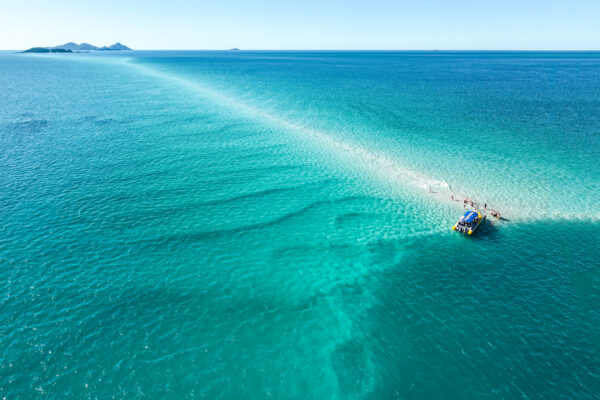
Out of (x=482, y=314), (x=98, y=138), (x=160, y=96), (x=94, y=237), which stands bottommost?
(x=482, y=314)

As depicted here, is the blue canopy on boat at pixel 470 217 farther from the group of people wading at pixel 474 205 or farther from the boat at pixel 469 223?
the group of people wading at pixel 474 205

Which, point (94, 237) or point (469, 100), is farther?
point (469, 100)

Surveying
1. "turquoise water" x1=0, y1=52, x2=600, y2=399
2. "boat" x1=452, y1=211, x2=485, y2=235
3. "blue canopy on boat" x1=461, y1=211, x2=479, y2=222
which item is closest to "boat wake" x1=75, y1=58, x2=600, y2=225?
"turquoise water" x1=0, y1=52, x2=600, y2=399

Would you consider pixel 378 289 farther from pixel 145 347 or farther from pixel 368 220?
pixel 145 347

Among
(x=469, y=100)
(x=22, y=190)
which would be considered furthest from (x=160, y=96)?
(x=469, y=100)

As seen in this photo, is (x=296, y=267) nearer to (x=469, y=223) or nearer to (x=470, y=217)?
(x=469, y=223)

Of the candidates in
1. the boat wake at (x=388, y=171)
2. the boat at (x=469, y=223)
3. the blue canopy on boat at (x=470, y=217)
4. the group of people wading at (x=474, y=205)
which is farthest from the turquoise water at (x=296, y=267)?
the blue canopy on boat at (x=470, y=217)

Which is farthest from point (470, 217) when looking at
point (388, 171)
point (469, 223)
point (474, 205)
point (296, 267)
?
point (296, 267)
